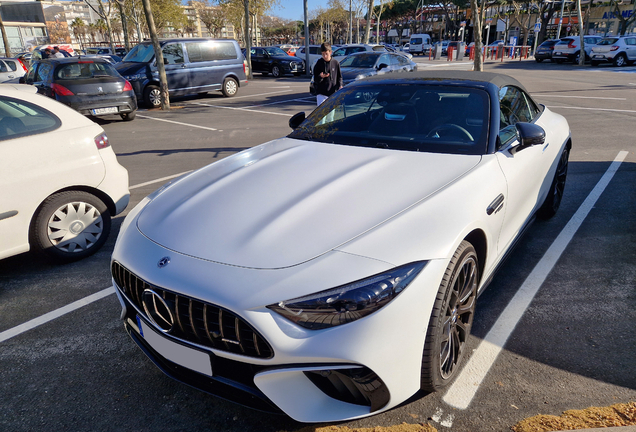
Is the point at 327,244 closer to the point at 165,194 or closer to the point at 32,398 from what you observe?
the point at 165,194

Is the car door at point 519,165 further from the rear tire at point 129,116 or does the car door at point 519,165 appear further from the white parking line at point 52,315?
the rear tire at point 129,116

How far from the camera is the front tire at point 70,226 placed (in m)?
3.76

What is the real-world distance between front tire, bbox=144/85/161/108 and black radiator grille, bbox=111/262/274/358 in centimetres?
1291

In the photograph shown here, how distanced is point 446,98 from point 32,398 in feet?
10.6

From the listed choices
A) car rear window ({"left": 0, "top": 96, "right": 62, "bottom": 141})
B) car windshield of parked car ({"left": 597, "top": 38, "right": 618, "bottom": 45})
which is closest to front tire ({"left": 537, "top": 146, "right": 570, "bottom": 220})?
car rear window ({"left": 0, "top": 96, "right": 62, "bottom": 141})

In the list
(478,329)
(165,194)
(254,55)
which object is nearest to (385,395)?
(478,329)

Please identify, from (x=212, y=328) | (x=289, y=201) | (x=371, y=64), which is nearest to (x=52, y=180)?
(x=289, y=201)

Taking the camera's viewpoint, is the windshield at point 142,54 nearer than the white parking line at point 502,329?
No

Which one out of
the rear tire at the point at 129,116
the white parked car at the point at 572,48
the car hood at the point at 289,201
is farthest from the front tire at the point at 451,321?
the white parked car at the point at 572,48

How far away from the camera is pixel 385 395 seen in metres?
1.91

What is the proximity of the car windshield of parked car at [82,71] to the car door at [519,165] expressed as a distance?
32.6 ft

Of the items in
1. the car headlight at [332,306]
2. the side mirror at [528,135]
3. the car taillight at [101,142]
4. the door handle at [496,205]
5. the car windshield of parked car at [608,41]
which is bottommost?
the car headlight at [332,306]

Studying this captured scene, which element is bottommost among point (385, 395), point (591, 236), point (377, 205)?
point (591, 236)

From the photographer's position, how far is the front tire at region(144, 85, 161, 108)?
13.6 m
